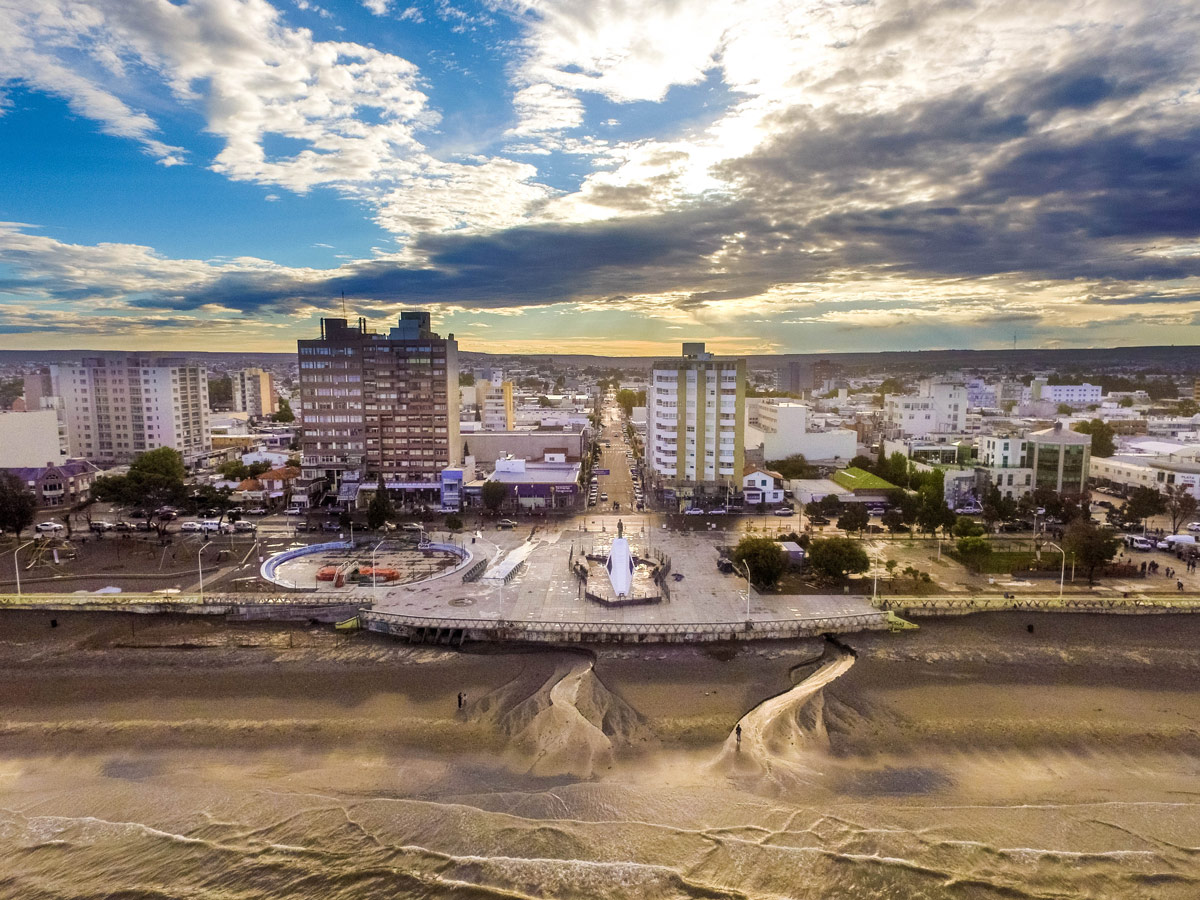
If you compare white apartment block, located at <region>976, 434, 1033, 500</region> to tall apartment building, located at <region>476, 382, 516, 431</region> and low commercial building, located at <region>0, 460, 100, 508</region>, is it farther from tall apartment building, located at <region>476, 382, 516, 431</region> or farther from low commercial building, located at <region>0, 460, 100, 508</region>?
low commercial building, located at <region>0, 460, 100, 508</region>

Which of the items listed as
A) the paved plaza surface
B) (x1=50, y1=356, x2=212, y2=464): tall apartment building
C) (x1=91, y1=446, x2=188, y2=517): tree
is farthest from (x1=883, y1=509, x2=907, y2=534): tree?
(x1=50, y1=356, x2=212, y2=464): tall apartment building

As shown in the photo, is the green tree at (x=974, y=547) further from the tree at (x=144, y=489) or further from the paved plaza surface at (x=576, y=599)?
the tree at (x=144, y=489)

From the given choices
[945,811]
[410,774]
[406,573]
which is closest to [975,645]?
[945,811]

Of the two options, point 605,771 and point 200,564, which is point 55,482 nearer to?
point 200,564

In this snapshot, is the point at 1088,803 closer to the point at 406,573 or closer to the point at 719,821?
the point at 719,821

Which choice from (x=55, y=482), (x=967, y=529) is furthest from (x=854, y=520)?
(x=55, y=482)

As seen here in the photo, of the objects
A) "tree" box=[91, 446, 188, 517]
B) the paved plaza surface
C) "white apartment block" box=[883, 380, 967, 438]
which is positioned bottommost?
the paved plaza surface
